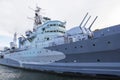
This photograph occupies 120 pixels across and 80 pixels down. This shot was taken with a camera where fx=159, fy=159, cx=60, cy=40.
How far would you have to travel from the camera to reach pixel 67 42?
17.9 metres

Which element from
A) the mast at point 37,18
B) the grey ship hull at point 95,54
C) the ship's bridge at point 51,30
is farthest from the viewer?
the mast at point 37,18

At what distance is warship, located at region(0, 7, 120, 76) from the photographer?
1338 cm

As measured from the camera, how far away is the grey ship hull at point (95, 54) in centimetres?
1308

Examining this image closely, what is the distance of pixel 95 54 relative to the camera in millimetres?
14375

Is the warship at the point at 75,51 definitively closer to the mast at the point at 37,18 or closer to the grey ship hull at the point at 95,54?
the grey ship hull at the point at 95,54

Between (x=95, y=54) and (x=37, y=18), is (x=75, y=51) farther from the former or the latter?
(x=37, y=18)

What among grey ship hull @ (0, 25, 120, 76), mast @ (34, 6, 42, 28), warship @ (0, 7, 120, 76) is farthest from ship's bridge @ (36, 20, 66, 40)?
mast @ (34, 6, 42, 28)

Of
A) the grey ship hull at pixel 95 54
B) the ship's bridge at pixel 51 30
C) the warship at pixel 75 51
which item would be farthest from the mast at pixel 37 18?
the grey ship hull at pixel 95 54

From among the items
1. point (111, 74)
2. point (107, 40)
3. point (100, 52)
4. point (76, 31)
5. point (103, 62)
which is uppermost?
point (76, 31)

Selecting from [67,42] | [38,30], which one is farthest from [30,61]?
[67,42]

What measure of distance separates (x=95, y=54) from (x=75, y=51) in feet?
7.84

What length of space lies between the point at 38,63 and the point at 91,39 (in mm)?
10764

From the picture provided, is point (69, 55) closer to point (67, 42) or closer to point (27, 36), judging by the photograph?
point (67, 42)

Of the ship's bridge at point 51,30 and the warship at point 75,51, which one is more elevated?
the ship's bridge at point 51,30
